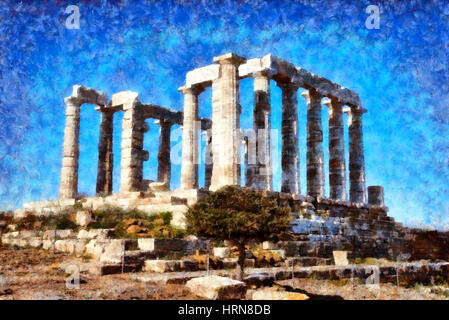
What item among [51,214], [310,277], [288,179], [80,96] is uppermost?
[80,96]

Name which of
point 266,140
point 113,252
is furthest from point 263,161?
point 113,252

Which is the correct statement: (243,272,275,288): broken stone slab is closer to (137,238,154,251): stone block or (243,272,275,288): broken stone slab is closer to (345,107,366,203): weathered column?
(137,238,154,251): stone block

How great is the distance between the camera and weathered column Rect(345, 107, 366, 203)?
27.7 meters

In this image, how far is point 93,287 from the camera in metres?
9.66

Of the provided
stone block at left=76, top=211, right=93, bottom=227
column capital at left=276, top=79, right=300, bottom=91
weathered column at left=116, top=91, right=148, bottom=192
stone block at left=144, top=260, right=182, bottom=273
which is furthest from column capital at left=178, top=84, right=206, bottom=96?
stone block at left=144, top=260, right=182, bottom=273

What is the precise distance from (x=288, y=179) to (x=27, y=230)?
473 inches

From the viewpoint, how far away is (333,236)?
2088 centimetres

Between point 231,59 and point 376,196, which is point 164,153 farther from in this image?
point 376,196

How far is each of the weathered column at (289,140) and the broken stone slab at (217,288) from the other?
14.1 metres

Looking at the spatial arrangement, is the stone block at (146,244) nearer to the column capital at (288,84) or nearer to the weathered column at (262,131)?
the weathered column at (262,131)

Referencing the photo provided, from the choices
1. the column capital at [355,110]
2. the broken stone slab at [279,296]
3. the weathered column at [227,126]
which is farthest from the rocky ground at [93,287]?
the column capital at [355,110]

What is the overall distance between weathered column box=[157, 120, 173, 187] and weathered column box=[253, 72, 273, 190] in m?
9.95
